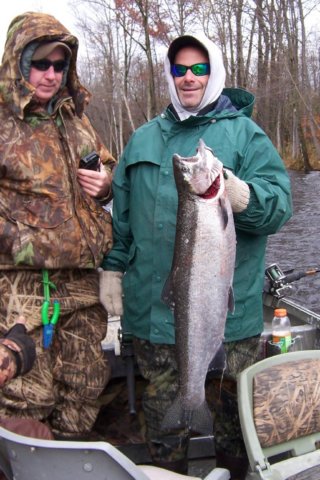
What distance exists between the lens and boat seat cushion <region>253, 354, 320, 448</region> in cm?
281

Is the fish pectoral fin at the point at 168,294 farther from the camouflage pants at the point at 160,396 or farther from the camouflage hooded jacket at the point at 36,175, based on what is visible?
the camouflage hooded jacket at the point at 36,175

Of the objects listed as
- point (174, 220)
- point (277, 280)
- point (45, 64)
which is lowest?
point (277, 280)

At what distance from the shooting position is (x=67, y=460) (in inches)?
79.4

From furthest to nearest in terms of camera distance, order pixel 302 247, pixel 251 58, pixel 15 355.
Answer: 1. pixel 251 58
2. pixel 302 247
3. pixel 15 355

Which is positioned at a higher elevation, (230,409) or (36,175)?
(36,175)

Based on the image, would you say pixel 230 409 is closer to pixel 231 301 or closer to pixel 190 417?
pixel 190 417

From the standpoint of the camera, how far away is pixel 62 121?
339cm

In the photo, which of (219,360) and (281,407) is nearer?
(281,407)

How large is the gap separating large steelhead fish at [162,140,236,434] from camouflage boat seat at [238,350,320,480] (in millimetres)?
261

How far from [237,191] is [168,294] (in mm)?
639

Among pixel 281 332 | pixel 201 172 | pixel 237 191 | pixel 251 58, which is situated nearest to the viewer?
pixel 201 172

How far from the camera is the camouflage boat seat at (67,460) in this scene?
197 centimetres

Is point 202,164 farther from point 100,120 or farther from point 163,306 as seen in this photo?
point 100,120

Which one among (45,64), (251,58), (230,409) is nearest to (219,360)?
(230,409)
